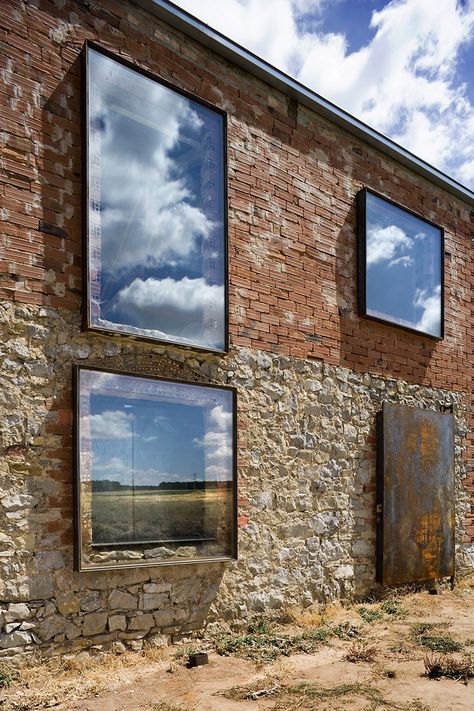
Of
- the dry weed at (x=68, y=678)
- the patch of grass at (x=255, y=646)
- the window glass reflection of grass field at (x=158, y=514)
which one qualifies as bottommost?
the patch of grass at (x=255, y=646)

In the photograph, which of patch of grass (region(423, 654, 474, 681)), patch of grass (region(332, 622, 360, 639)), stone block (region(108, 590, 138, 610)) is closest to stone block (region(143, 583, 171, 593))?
stone block (region(108, 590, 138, 610))

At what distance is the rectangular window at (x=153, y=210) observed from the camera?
19.0ft

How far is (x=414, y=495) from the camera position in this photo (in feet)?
28.4

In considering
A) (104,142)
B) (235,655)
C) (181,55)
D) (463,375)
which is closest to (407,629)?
(235,655)

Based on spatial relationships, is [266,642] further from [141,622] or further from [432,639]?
[432,639]

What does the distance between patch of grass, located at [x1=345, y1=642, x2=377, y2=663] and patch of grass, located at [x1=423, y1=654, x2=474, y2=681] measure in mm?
497

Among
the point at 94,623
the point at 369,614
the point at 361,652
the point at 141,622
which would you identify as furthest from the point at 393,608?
the point at 94,623

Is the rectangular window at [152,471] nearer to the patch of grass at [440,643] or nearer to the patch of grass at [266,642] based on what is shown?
the patch of grass at [266,642]

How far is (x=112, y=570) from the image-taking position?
549 cm

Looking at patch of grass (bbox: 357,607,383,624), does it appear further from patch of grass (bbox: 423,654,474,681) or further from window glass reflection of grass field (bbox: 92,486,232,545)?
window glass reflection of grass field (bbox: 92,486,232,545)

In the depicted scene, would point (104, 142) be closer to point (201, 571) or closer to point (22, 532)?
point (22, 532)

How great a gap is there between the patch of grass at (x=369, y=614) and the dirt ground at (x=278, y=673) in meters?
0.21

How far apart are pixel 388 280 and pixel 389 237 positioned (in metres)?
0.60

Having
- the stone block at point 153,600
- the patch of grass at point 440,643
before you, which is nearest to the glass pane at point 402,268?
the patch of grass at point 440,643
